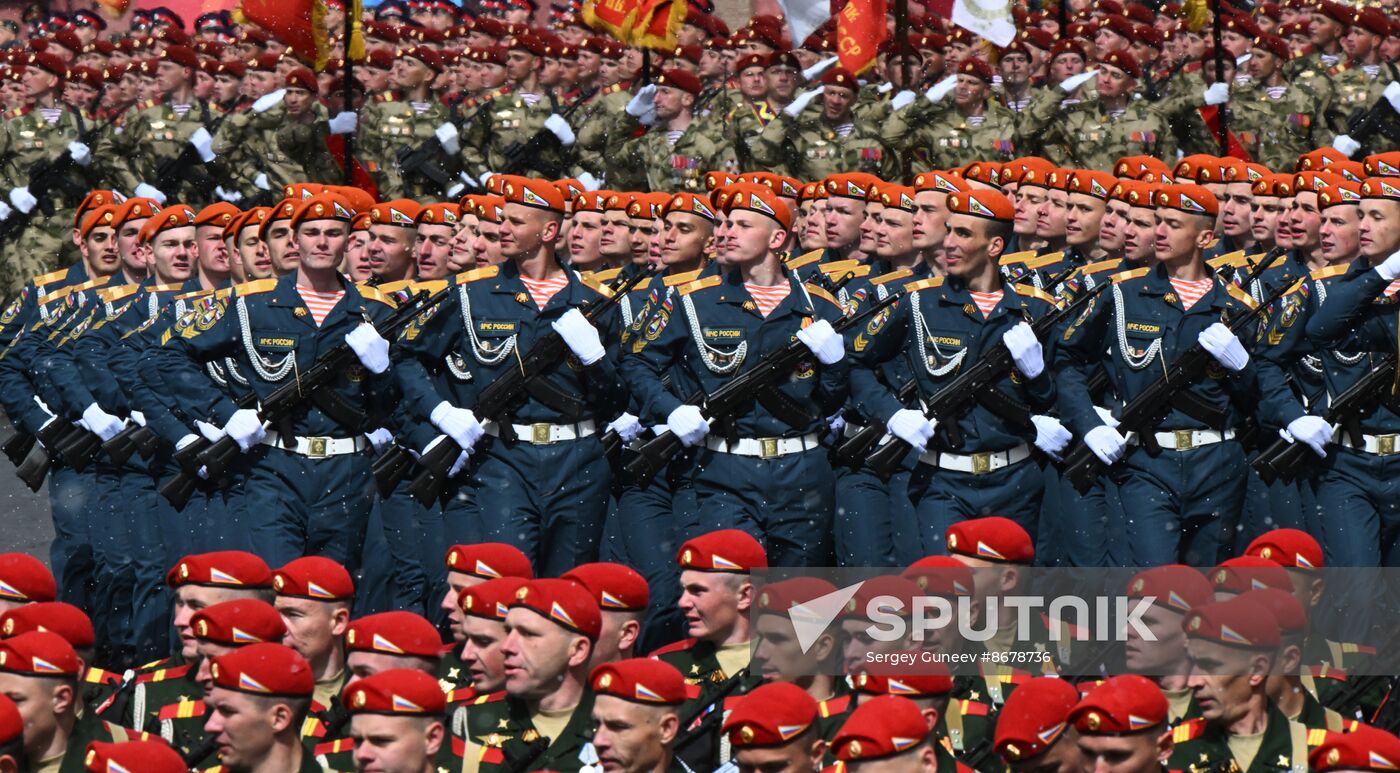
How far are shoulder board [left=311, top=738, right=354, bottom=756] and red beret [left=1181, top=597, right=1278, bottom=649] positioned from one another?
110 inches

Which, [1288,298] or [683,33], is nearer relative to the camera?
[1288,298]

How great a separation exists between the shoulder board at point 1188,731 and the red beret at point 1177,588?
57cm

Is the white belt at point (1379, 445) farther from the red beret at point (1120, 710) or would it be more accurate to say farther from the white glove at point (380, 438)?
the white glove at point (380, 438)

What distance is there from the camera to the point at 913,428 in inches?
471

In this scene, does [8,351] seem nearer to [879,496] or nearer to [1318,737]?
[879,496]

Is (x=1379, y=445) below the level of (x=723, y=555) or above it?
below

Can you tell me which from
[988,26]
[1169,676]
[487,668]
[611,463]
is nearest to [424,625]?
[487,668]

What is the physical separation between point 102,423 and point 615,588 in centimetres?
480

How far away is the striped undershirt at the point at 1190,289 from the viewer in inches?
476

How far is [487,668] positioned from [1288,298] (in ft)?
15.0

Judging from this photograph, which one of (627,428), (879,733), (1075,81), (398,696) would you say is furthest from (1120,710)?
(1075,81)

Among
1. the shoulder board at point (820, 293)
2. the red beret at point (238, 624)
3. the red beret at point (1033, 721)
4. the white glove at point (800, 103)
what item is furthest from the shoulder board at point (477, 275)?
the white glove at point (800, 103)

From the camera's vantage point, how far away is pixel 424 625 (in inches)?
365

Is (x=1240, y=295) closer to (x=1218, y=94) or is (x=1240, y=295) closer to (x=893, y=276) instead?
(x=893, y=276)
